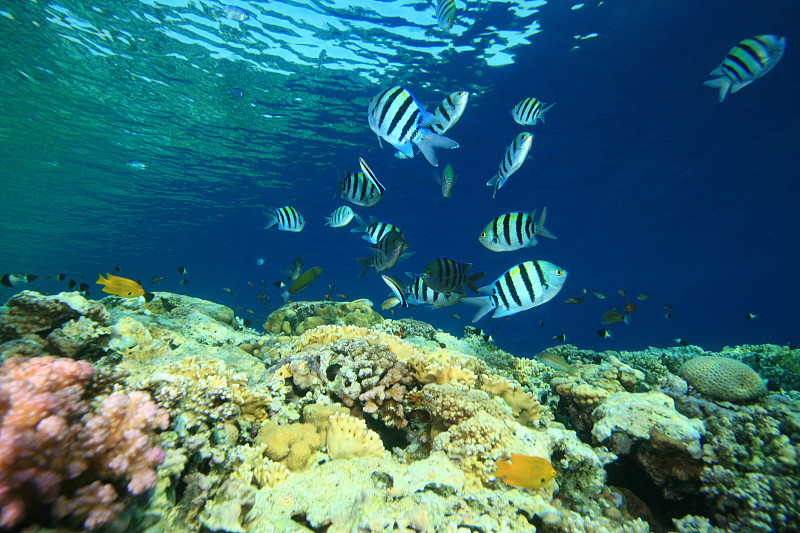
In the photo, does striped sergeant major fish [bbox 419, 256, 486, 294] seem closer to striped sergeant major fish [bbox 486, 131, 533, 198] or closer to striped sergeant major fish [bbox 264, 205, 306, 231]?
striped sergeant major fish [bbox 486, 131, 533, 198]

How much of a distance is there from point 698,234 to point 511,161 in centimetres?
4665

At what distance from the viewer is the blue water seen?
1420 centimetres

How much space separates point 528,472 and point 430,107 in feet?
54.8

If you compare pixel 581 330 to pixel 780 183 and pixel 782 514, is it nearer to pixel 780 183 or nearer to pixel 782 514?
pixel 780 183

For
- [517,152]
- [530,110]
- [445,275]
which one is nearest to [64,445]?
[445,275]

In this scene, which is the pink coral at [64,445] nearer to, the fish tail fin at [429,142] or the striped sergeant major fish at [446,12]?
the fish tail fin at [429,142]

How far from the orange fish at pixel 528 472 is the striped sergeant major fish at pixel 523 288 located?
1.24m

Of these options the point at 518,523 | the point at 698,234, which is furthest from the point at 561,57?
the point at 698,234

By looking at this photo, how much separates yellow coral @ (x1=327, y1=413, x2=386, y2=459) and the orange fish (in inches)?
47.8

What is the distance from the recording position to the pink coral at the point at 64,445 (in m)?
1.33

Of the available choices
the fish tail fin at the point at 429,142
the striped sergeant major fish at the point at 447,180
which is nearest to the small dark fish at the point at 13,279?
the striped sergeant major fish at the point at 447,180

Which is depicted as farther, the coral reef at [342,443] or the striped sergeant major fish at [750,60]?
the striped sergeant major fish at [750,60]

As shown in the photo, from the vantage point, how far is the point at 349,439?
126 inches

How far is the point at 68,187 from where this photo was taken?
3066 cm
